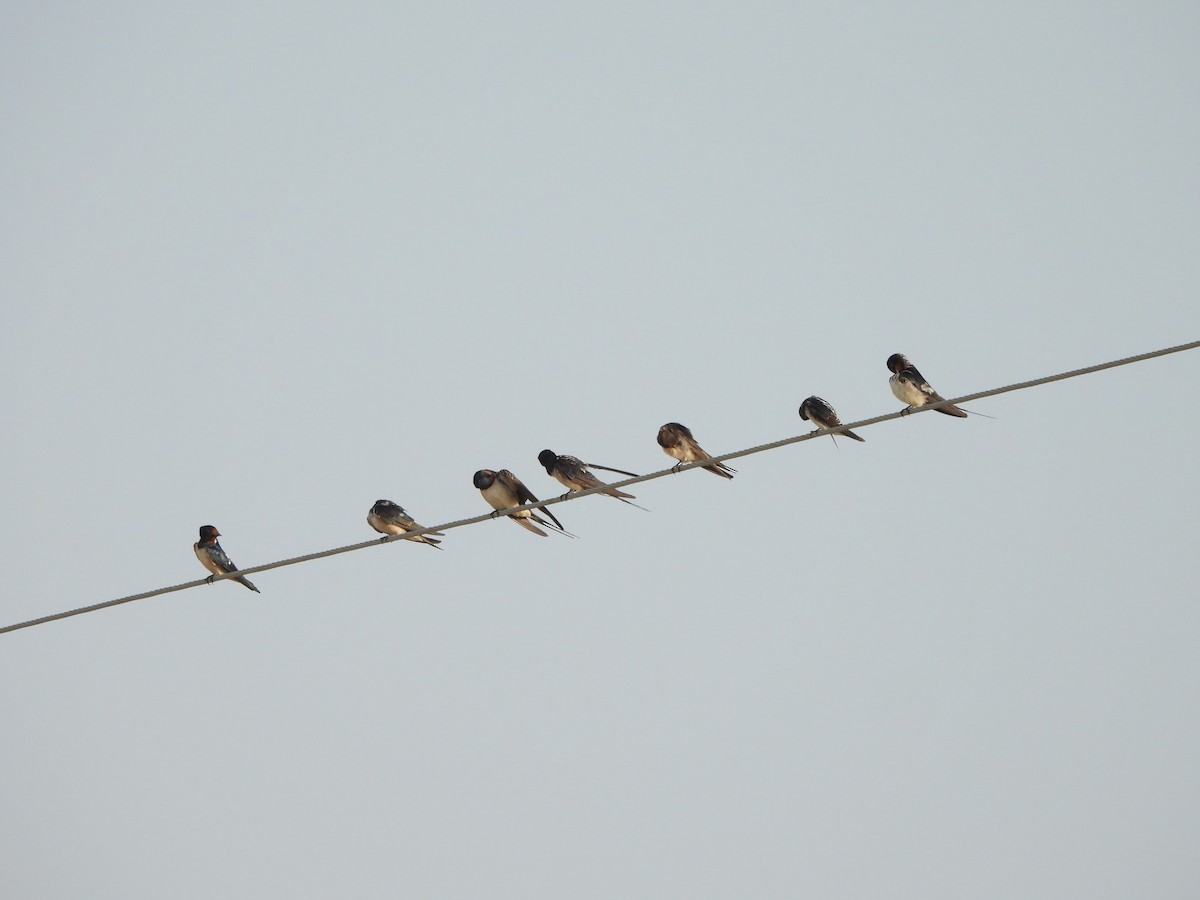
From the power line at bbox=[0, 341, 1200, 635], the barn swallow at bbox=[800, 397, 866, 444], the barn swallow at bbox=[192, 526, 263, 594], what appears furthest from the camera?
the barn swallow at bbox=[192, 526, 263, 594]

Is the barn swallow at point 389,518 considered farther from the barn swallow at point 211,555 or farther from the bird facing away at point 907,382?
the bird facing away at point 907,382

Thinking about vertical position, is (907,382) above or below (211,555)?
above

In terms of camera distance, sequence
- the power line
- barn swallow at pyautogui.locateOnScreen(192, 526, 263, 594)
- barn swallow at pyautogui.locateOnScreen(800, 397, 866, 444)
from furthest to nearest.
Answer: barn swallow at pyautogui.locateOnScreen(192, 526, 263, 594) → barn swallow at pyautogui.locateOnScreen(800, 397, 866, 444) → the power line

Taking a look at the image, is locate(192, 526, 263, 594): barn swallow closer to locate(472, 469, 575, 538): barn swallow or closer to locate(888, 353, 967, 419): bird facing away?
locate(472, 469, 575, 538): barn swallow

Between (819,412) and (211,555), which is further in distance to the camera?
(211,555)

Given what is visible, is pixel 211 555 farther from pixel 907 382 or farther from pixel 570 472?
pixel 907 382

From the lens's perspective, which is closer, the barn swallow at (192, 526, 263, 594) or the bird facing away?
the bird facing away

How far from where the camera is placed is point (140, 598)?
10.3 meters

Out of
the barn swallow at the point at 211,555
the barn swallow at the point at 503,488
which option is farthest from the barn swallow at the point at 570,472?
the barn swallow at the point at 211,555

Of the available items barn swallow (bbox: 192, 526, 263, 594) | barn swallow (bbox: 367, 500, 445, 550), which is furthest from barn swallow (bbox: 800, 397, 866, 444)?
barn swallow (bbox: 192, 526, 263, 594)

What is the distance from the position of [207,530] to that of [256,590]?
172cm

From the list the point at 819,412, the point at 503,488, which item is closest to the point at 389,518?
the point at 503,488

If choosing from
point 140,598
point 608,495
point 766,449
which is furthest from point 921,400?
point 140,598

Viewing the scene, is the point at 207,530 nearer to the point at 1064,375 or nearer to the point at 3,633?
the point at 3,633
